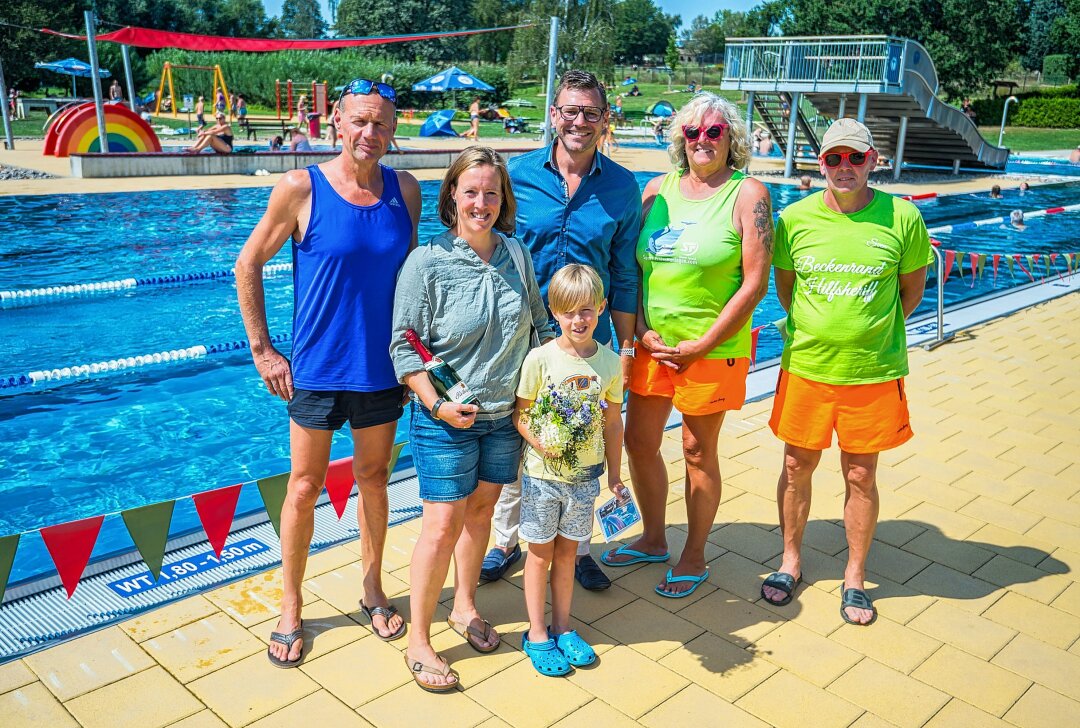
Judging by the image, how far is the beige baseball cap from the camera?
3.17 m

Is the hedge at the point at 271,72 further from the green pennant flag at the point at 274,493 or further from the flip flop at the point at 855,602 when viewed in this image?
the flip flop at the point at 855,602

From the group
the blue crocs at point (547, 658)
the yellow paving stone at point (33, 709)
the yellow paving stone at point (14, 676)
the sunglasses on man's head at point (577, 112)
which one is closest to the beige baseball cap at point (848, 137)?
the sunglasses on man's head at point (577, 112)

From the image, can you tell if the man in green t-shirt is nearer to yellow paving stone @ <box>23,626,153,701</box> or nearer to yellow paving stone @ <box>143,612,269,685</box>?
yellow paving stone @ <box>143,612,269,685</box>

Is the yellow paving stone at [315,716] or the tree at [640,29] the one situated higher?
the tree at [640,29]

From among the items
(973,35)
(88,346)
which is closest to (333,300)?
(88,346)

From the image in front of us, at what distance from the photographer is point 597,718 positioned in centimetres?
277

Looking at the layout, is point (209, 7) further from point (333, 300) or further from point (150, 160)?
point (333, 300)

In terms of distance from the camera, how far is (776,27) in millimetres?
73750

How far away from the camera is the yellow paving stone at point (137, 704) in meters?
2.66

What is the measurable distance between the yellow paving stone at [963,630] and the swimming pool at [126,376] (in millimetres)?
2986

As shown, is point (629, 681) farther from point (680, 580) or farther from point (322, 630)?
point (322, 630)

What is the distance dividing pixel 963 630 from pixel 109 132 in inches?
855

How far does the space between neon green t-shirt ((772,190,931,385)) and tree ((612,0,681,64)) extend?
102808 millimetres

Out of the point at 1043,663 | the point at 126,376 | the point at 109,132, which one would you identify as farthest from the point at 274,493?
the point at 109,132
